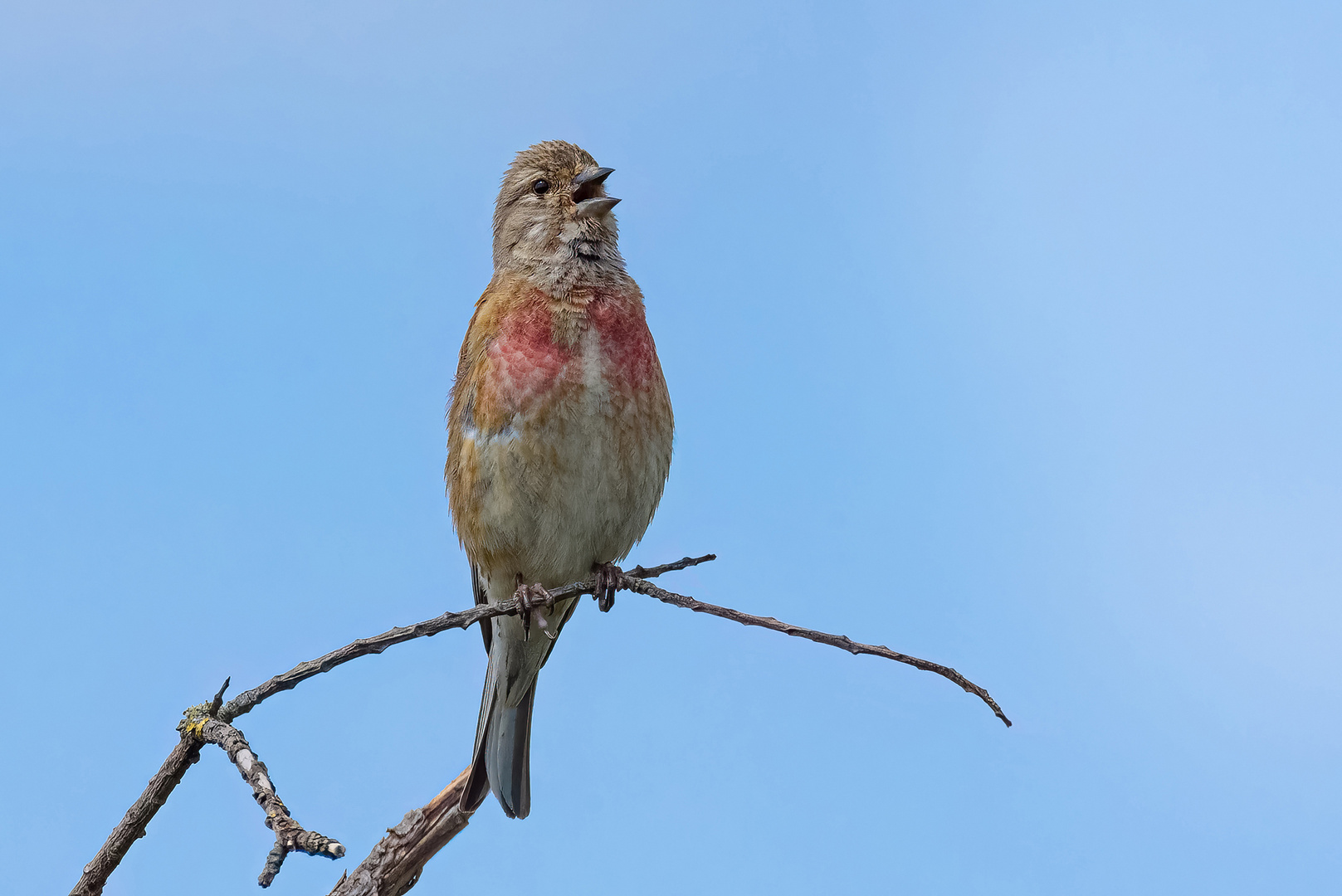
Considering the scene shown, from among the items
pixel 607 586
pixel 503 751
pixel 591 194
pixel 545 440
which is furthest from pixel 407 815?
pixel 591 194

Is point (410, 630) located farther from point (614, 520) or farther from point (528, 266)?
point (528, 266)

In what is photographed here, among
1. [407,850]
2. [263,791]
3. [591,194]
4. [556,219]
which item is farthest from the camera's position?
[591,194]

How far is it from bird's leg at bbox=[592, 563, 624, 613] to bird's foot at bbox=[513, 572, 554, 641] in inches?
10.5

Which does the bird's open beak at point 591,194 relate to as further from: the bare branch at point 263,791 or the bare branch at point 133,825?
the bare branch at point 133,825

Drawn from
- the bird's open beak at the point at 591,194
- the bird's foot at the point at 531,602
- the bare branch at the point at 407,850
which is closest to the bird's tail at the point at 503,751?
the bare branch at the point at 407,850

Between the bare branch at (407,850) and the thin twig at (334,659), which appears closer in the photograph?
the thin twig at (334,659)

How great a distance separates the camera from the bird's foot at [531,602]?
545 centimetres

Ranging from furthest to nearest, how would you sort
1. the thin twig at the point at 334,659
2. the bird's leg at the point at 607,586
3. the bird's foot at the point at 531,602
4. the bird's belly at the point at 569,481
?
the bird's leg at the point at 607,586
the bird's belly at the point at 569,481
the bird's foot at the point at 531,602
the thin twig at the point at 334,659

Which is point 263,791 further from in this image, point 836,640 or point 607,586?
point 607,586

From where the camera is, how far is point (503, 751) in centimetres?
595

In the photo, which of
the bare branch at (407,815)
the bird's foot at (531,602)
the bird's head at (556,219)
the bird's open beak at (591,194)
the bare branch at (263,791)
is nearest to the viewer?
the bare branch at (263,791)

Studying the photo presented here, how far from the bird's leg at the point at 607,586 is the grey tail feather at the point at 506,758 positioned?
2.73 ft

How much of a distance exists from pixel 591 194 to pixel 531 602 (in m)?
2.42

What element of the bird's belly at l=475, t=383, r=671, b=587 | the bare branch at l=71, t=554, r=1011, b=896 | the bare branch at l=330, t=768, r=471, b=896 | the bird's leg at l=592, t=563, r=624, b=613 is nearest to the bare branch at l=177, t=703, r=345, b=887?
the bare branch at l=71, t=554, r=1011, b=896
